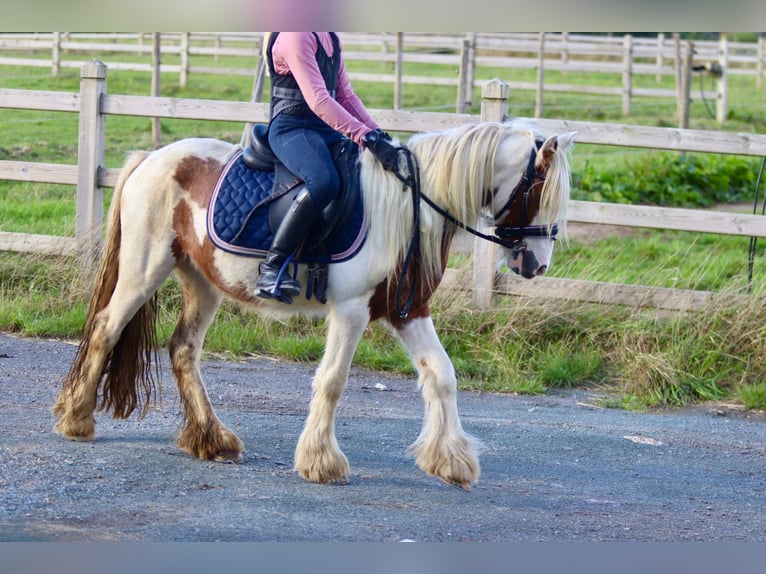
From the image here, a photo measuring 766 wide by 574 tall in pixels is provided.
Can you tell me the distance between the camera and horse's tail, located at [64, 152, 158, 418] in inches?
200

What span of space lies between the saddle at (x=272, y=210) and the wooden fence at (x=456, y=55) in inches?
365

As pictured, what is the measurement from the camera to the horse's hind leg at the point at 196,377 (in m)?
4.80

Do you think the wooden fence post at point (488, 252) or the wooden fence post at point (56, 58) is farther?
the wooden fence post at point (56, 58)

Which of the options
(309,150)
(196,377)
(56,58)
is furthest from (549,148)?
(56,58)

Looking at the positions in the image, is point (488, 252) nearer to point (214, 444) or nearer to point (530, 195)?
point (530, 195)

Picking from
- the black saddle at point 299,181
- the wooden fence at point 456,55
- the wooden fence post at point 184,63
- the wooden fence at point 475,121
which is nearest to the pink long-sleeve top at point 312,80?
the black saddle at point 299,181

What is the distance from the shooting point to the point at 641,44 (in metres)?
26.2

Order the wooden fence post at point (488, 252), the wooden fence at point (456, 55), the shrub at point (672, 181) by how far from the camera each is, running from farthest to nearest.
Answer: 1. the wooden fence at point (456, 55)
2. the shrub at point (672, 181)
3. the wooden fence post at point (488, 252)

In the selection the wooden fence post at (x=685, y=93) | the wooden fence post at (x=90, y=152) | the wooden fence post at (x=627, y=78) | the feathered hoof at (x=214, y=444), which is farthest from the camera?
the wooden fence post at (x=627, y=78)

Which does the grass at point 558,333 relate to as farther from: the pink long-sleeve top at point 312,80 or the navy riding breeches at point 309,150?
the pink long-sleeve top at point 312,80

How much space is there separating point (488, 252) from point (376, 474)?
2975 mm

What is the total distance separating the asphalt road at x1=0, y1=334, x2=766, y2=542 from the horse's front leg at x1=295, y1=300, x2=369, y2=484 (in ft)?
0.34

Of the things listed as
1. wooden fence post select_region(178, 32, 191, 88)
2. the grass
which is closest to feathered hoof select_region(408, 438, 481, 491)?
the grass

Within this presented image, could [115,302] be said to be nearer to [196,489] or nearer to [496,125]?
[196,489]
